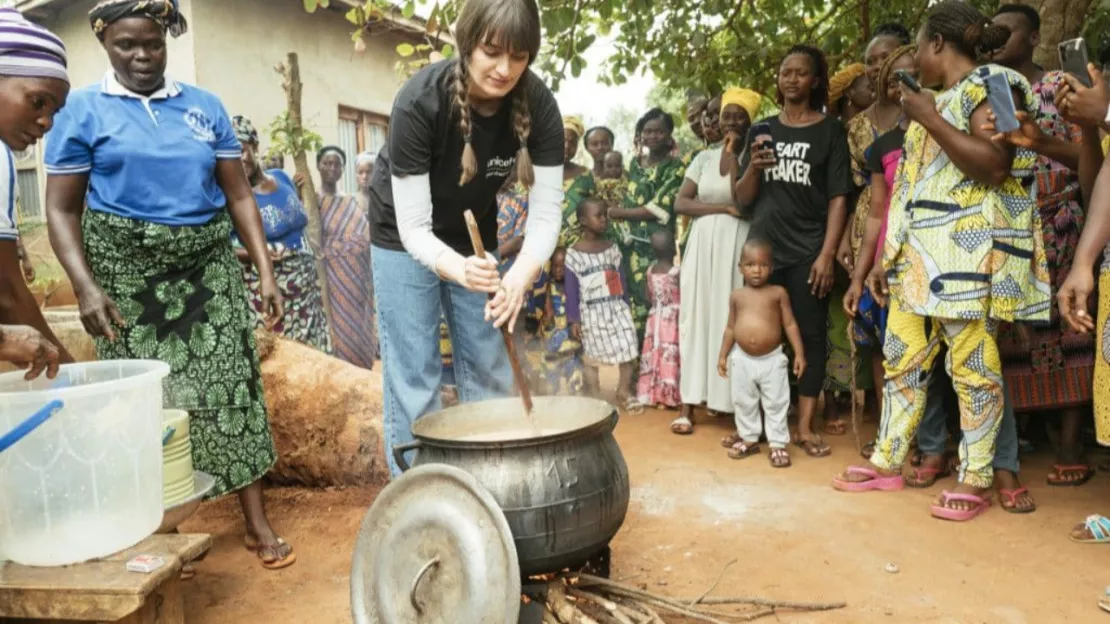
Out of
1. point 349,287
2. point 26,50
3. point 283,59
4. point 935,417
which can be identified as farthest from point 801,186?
point 283,59

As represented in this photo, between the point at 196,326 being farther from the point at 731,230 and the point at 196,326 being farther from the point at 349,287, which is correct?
the point at 349,287

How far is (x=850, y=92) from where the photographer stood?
4.74 m

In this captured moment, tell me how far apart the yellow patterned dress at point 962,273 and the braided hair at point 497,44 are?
1746 millimetres

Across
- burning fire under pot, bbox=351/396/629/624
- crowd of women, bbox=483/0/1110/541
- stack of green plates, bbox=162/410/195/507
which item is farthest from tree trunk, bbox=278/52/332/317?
burning fire under pot, bbox=351/396/629/624

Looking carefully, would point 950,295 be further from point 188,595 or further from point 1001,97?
point 188,595

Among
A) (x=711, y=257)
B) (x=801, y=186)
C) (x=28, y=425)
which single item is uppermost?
(x=801, y=186)

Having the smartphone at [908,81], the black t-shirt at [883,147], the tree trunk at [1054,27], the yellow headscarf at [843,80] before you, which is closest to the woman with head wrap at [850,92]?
the yellow headscarf at [843,80]

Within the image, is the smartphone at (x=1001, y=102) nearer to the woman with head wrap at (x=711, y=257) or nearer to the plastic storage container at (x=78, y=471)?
the woman with head wrap at (x=711, y=257)

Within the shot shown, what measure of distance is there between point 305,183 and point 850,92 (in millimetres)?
4400

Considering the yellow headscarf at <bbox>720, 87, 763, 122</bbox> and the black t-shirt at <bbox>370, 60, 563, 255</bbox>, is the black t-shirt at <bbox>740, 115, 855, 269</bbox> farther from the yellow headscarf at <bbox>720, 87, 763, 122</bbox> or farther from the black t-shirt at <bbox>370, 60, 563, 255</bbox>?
the black t-shirt at <bbox>370, 60, 563, 255</bbox>

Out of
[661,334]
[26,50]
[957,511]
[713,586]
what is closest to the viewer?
[26,50]

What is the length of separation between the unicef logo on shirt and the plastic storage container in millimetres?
1134

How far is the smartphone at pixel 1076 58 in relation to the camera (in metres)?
3.04

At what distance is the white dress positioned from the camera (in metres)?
4.71
